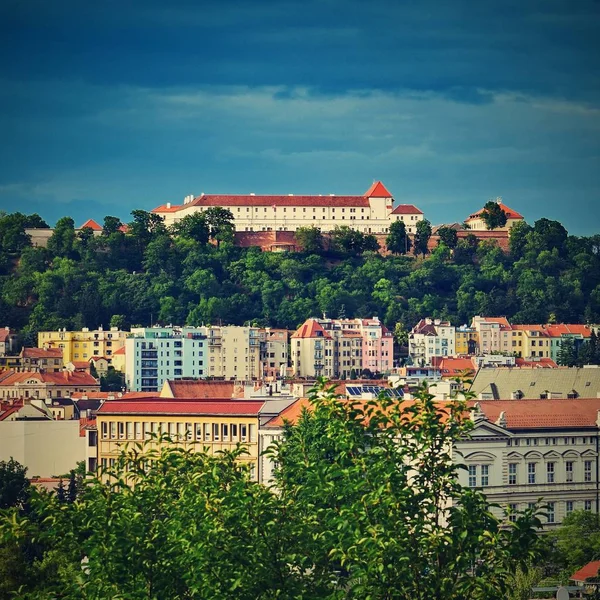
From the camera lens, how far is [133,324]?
12925cm

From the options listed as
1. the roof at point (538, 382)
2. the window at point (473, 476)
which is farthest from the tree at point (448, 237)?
the window at point (473, 476)

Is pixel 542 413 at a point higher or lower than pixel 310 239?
lower

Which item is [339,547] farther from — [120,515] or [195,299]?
[195,299]

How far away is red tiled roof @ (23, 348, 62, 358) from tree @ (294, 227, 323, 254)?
25692mm

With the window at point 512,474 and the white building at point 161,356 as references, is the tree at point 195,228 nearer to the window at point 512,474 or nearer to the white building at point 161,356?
the white building at point 161,356

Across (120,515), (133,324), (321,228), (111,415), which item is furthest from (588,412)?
(321,228)

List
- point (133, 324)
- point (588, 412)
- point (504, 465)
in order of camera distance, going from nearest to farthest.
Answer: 1. point (504, 465)
2. point (588, 412)
3. point (133, 324)

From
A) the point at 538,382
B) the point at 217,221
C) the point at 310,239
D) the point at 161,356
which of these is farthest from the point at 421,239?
the point at 538,382

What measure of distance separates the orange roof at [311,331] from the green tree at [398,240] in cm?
2245

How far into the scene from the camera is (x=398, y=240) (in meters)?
142

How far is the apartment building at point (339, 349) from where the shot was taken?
117m

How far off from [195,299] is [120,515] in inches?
4194

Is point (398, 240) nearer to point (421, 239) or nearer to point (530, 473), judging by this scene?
point (421, 239)

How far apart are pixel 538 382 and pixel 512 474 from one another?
13.7 m
